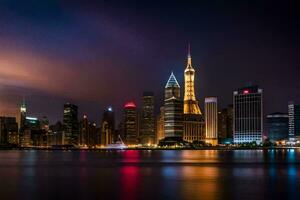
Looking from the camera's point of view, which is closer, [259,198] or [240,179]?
[259,198]

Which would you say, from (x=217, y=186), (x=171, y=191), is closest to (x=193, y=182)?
(x=217, y=186)

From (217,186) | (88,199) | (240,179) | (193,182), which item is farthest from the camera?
(240,179)

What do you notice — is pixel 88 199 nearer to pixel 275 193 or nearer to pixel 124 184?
pixel 124 184

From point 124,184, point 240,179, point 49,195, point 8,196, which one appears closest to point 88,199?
point 49,195

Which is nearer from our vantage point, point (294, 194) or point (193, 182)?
point (294, 194)

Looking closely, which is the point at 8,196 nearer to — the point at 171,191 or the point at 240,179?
the point at 171,191

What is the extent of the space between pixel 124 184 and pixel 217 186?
12006 mm

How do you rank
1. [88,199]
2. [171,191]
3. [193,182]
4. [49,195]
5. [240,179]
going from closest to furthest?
1. [88,199]
2. [49,195]
3. [171,191]
4. [193,182]
5. [240,179]

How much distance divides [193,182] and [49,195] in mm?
21087

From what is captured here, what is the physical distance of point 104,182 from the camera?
6750 centimetres

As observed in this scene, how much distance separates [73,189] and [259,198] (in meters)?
21.2

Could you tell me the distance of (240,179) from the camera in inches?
2842

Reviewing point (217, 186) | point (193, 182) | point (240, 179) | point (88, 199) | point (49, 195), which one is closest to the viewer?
point (88, 199)

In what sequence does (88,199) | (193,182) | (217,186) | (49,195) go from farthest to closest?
(193,182) → (217,186) → (49,195) → (88,199)
